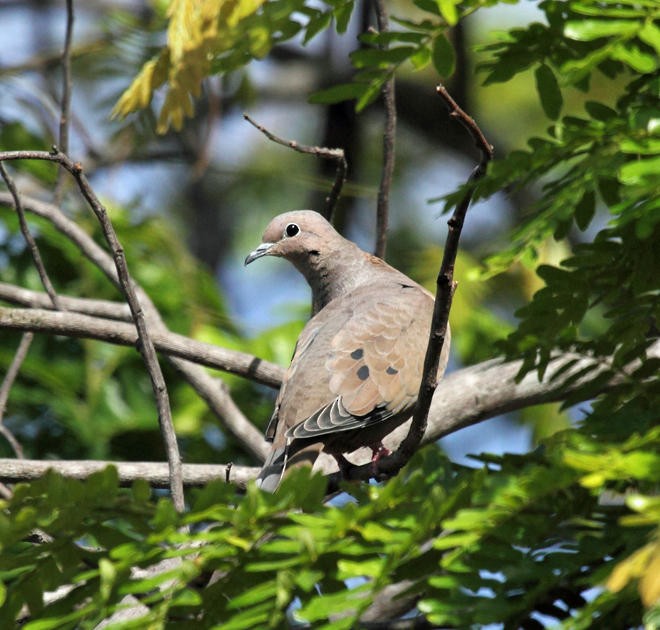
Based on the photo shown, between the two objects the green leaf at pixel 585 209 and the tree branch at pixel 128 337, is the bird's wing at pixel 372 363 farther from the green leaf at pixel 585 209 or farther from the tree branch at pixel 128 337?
the green leaf at pixel 585 209

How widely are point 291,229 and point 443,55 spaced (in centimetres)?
261

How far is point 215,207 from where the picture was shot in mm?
9977

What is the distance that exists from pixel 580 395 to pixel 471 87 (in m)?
5.68

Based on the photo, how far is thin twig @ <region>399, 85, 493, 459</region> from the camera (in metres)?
2.41

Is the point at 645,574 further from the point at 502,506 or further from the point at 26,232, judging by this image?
the point at 26,232

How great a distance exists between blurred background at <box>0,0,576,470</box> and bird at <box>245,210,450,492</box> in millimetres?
458

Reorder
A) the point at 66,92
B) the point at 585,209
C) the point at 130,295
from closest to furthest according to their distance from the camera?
the point at 585,209
the point at 130,295
the point at 66,92

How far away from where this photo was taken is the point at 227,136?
34.4ft

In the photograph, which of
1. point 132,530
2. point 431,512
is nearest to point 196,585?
A: point 132,530

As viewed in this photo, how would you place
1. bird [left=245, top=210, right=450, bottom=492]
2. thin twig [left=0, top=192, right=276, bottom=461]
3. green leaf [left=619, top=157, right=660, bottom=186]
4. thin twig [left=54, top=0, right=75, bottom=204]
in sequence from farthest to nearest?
thin twig [left=54, top=0, right=75, bottom=204], thin twig [left=0, top=192, right=276, bottom=461], bird [left=245, top=210, right=450, bottom=492], green leaf [left=619, top=157, right=660, bottom=186]

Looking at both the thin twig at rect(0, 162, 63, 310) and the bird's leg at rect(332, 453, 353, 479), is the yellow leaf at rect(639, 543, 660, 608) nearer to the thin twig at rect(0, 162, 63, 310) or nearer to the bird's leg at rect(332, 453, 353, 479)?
the bird's leg at rect(332, 453, 353, 479)

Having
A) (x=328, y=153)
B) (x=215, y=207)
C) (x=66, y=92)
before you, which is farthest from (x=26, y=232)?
(x=215, y=207)

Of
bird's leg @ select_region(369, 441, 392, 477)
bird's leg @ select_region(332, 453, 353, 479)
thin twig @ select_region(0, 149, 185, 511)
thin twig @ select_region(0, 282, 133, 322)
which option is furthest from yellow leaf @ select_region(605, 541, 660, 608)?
thin twig @ select_region(0, 282, 133, 322)

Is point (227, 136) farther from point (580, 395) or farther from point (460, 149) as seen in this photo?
point (580, 395)
